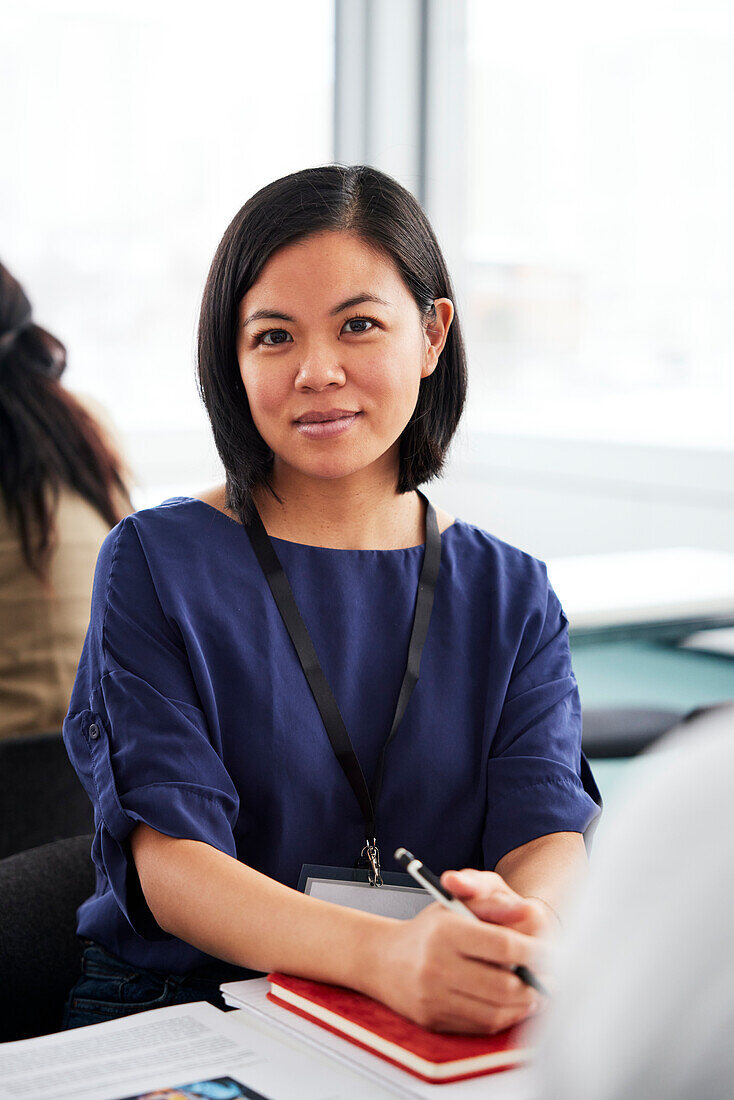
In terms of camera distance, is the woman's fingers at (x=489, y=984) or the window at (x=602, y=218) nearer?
the woman's fingers at (x=489, y=984)

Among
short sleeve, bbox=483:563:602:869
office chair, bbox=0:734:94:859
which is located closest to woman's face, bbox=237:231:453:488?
short sleeve, bbox=483:563:602:869

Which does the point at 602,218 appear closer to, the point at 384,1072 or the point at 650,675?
the point at 650,675

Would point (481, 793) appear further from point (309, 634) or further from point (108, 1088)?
point (108, 1088)

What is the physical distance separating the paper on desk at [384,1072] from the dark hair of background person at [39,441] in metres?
1.06

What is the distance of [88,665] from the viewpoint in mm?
Result: 1181

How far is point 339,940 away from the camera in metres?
0.92

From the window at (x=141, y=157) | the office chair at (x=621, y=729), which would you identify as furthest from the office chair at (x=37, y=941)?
the window at (x=141, y=157)

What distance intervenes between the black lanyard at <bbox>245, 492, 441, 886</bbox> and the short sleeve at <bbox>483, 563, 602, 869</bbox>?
0.10m

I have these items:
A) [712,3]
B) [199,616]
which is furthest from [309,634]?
[712,3]

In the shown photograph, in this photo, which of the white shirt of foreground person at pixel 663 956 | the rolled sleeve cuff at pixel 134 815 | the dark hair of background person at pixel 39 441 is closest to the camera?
the white shirt of foreground person at pixel 663 956

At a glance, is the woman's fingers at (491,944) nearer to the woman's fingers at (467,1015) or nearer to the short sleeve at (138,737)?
the woman's fingers at (467,1015)

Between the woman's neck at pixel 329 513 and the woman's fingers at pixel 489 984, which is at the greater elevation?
the woman's neck at pixel 329 513

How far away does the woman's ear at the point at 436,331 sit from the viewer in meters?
1.30

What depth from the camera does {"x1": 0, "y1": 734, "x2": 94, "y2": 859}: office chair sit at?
1.60m
